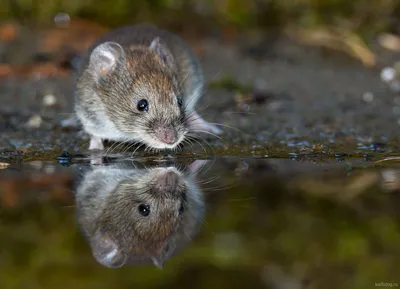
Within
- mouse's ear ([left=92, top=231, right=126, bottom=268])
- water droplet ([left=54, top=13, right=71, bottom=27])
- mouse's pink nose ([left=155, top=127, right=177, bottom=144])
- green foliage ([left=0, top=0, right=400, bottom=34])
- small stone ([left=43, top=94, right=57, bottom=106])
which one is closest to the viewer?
mouse's ear ([left=92, top=231, right=126, bottom=268])

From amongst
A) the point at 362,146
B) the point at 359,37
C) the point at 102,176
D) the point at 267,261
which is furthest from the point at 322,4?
the point at 267,261

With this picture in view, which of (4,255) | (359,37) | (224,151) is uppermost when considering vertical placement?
(359,37)

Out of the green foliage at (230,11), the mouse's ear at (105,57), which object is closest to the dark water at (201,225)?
the mouse's ear at (105,57)

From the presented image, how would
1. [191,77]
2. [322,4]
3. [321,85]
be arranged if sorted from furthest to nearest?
[322,4]
[321,85]
[191,77]

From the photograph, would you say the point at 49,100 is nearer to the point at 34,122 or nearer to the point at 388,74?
the point at 34,122

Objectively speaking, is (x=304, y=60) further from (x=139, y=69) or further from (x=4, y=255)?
(x=4, y=255)

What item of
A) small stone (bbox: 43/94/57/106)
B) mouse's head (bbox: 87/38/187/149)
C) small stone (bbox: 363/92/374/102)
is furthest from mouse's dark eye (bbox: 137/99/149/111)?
small stone (bbox: 363/92/374/102)

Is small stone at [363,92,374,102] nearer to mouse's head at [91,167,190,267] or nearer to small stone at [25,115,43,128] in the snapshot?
small stone at [25,115,43,128]

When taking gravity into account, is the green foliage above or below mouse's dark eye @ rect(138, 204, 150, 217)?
above
